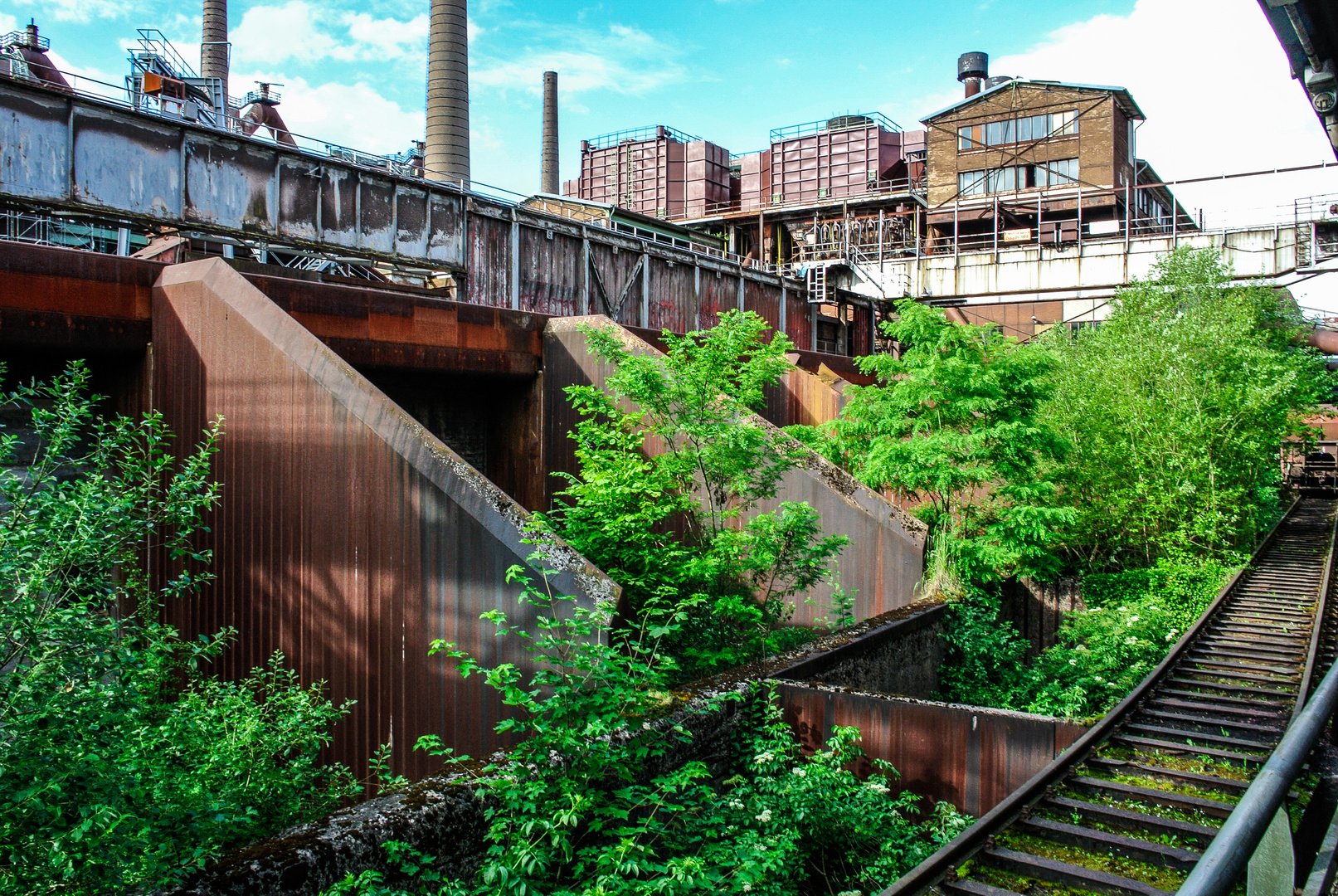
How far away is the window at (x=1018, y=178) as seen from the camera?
37000 mm

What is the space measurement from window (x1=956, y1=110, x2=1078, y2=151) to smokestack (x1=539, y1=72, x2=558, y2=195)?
64.3 ft

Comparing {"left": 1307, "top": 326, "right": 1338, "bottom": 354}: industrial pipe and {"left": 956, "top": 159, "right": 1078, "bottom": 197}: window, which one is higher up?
{"left": 956, "top": 159, "right": 1078, "bottom": 197}: window

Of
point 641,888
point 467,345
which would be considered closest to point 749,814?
point 641,888

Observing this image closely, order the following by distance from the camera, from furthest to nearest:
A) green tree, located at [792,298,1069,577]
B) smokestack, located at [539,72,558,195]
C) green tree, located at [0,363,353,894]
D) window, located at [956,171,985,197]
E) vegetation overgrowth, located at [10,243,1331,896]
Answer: smokestack, located at [539,72,558,195], window, located at [956,171,985,197], green tree, located at [792,298,1069,577], vegetation overgrowth, located at [10,243,1331,896], green tree, located at [0,363,353,894]

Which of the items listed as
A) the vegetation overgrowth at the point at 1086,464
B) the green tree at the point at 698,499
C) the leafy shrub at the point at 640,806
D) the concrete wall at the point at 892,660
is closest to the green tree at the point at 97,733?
the leafy shrub at the point at 640,806

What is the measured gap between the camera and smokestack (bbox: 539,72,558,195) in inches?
1790

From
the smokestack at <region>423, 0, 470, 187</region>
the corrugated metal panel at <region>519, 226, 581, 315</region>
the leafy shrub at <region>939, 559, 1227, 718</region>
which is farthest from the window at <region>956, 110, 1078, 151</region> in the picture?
the leafy shrub at <region>939, 559, 1227, 718</region>

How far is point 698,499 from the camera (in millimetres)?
9562

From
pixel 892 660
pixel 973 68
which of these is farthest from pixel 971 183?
pixel 892 660

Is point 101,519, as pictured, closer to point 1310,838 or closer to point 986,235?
point 1310,838

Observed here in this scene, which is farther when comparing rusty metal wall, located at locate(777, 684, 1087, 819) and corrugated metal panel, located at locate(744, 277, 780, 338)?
corrugated metal panel, located at locate(744, 277, 780, 338)

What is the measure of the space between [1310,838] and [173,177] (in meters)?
15.5

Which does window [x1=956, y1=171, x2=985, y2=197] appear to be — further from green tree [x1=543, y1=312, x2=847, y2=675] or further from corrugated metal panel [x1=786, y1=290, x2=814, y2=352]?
green tree [x1=543, y1=312, x2=847, y2=675]

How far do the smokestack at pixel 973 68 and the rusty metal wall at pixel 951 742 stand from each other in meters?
47.1
